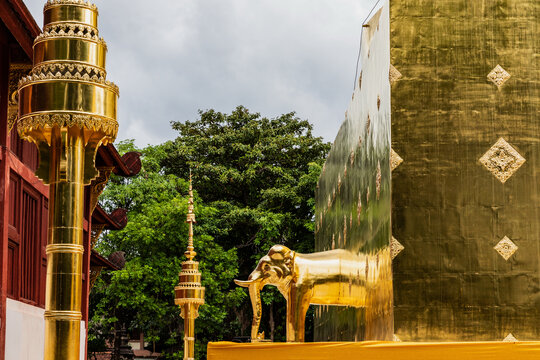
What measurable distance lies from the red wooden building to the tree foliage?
2778cm

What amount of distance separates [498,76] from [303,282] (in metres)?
5.14

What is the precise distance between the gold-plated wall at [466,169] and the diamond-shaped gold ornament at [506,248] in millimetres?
14

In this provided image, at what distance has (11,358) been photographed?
11.5 meters

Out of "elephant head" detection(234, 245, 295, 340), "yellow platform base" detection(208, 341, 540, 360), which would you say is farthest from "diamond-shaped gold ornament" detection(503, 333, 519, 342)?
"elephant head" detection(234, 245, 295, 340)

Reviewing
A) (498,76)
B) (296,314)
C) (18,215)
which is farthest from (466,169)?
(18,215)

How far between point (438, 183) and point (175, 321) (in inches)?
1400

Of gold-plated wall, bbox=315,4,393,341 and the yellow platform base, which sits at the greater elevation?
gold-plated wall, bbox=315,4,393,341

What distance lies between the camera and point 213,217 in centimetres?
4678

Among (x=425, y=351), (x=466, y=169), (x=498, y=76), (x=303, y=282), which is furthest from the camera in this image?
(x=303, y=282)

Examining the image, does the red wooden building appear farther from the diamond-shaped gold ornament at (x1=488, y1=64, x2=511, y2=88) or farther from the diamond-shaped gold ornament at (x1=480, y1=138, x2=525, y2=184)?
the diamond-shaped gold ornament at (x1=480, y1=138, x2=525, y2=184)

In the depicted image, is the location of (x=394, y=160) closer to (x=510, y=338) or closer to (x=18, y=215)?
(x=510, y=338)

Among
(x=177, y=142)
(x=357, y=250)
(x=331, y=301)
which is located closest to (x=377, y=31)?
(x=357, y=250)

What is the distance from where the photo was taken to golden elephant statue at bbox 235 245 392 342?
14.0 meters

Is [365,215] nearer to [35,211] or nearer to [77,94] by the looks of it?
[35,211]
